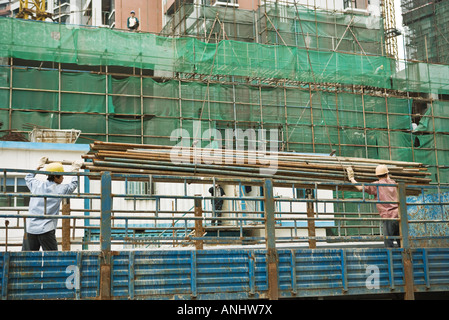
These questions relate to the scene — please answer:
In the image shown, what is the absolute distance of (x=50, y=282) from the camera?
5.78 m

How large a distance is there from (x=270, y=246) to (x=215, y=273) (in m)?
0.71

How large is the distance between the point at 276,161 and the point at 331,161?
1041 mm

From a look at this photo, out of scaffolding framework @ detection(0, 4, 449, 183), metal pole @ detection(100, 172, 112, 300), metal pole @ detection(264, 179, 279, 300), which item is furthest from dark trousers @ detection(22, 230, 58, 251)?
scaffolding framework @ detection(0, 4, 449, 183)

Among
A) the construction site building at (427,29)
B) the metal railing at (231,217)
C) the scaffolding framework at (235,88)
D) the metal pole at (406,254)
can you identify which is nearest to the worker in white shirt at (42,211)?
the metal railing at (231,217)

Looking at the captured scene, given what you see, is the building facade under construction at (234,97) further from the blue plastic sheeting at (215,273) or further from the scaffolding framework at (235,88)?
the blue plastic sheeting at (215,273)

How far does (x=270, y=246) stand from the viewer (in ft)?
21.9

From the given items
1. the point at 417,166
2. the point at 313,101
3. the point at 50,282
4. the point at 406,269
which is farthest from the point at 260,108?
the point at 50,282

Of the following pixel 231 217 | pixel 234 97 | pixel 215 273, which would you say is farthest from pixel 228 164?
pixel 234 97

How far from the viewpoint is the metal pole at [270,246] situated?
656 cm

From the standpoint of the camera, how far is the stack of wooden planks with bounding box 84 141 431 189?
8070 mm

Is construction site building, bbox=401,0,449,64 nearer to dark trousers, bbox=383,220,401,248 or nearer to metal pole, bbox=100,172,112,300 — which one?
dark trousers, bbox=383,220,401,248

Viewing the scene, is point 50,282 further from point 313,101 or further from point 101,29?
point 313,101

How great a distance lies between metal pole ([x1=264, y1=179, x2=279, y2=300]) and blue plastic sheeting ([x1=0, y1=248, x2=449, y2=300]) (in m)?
0.06

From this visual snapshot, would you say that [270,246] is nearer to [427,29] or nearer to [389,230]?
[389,230]
